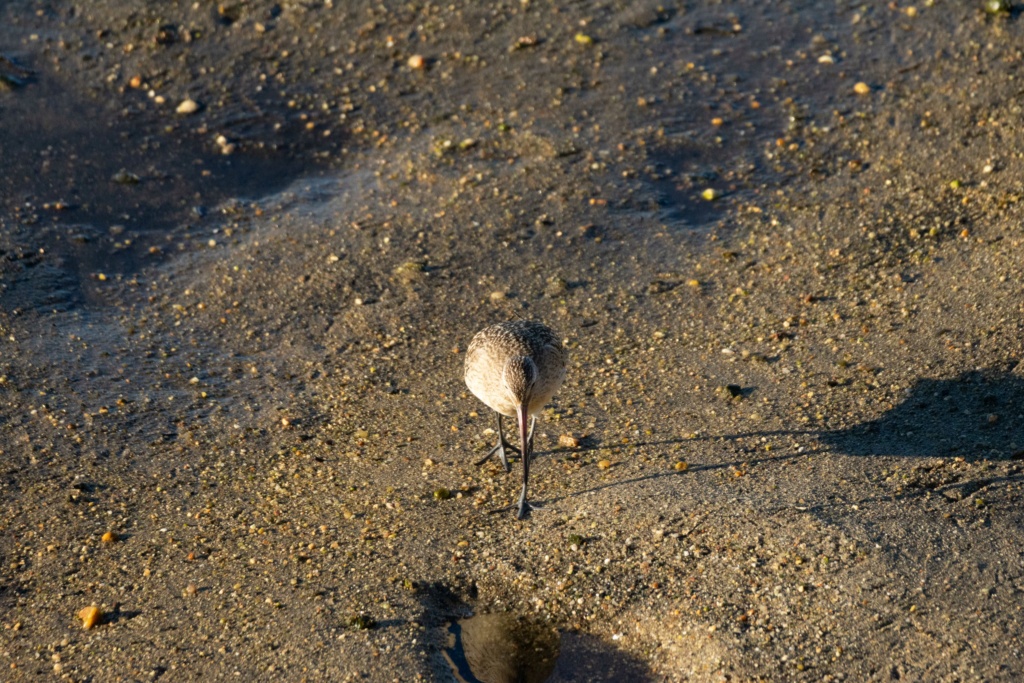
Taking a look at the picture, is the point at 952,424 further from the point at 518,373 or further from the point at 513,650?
the point at 513,650

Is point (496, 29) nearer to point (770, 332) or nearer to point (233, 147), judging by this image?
point (233, 147)

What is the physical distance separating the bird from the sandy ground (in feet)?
0.94

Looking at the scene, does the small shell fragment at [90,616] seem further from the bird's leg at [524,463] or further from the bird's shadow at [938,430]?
the bird's shadow at [938,430]

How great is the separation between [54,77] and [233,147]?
7.13ft

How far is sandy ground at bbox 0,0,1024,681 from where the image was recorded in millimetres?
5453

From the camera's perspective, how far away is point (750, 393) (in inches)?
282

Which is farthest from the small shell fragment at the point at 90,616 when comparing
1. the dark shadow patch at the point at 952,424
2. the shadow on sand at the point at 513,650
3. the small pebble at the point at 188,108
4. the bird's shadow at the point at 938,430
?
the small pebble at the point at 188,108

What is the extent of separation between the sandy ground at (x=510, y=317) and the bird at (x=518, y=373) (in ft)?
0.94

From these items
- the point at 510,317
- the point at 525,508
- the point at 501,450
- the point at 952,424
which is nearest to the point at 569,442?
the point at 501,450

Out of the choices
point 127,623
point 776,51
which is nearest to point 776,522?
point 127,623

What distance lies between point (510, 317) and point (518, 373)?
205 cm

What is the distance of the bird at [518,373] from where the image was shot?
619cm

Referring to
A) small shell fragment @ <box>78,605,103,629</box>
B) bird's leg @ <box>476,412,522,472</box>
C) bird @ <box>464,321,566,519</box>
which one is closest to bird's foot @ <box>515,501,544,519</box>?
bird @ <box>464,321,566,519</box>

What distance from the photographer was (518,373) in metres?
6.17
